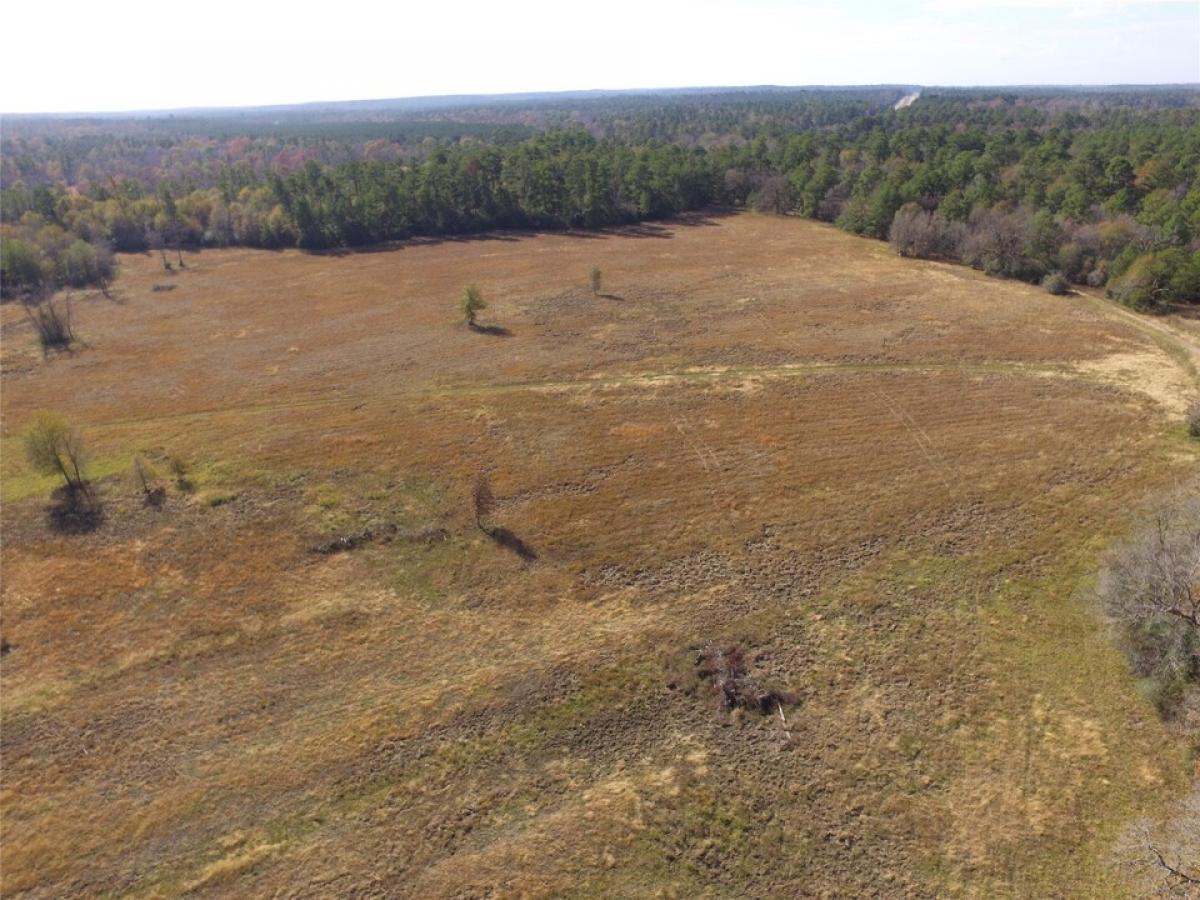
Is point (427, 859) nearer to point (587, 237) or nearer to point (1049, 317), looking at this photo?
point (1049, 317)

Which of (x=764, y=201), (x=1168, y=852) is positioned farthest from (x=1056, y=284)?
(x=1168, y=852)

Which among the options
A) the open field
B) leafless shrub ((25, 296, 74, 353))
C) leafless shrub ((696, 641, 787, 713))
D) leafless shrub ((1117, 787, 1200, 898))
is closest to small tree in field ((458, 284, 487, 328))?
the open field

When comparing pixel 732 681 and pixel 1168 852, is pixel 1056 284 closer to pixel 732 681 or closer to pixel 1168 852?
pixel 1168 852

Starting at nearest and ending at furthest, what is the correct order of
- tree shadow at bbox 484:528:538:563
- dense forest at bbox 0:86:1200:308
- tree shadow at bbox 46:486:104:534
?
tree shadow at bbox 484:528:538:563 < tree shadow at bbox 46:486:104:534 < dense forest at bbox 0:86:1200:308

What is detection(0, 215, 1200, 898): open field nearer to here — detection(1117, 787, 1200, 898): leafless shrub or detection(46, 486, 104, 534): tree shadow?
detection(1117, 787, 1200, 898): leafless shrub

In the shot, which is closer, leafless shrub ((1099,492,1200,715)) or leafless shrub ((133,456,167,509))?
leafless shrub ((1099,492,1200,715))

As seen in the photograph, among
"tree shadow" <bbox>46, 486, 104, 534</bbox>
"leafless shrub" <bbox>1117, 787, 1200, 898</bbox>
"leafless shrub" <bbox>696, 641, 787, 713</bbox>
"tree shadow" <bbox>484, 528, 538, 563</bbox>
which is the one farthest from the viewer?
"tree shadow" <bbox>46, 486, 104, 534</bbox>
